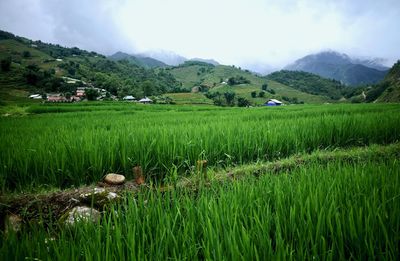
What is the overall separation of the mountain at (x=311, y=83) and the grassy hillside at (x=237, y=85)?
10179 millimetres

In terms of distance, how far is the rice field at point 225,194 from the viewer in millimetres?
1243

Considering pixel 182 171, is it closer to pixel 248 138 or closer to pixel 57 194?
pixel 248 138

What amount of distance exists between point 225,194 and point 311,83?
165m

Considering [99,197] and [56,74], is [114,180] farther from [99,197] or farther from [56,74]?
[56,74]

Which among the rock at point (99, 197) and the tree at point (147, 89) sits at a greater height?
the tree at point (147, 89)

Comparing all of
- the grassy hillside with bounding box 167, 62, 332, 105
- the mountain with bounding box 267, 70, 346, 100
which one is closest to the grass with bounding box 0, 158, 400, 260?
the grassy hillside with bounding box 167, 62, 332, 105

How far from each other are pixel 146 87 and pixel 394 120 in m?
89.2

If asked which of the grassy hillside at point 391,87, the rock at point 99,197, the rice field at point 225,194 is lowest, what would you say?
the rock at point 99,197

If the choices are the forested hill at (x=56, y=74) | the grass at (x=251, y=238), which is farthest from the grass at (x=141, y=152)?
the forested hill at (x=56, y=74)

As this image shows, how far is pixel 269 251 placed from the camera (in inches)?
44.3

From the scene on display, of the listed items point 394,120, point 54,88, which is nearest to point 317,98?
point 54,88

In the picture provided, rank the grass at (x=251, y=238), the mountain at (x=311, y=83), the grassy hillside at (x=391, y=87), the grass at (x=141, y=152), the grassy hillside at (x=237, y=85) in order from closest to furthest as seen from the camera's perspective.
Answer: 1. the grass at (x=251, y=238)
2. the grass at (x=141, y=152)
3. the grassy hillside at (x=391, y=87)
4. the grassy hillside at (x=237, y=85)
5. the mountain at (x=311, y=83)

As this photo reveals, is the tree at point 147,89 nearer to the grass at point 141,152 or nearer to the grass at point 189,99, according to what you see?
the grass at point 189,99

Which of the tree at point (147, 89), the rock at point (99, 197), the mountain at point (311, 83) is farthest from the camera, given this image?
the mountain at point (311, 83)
